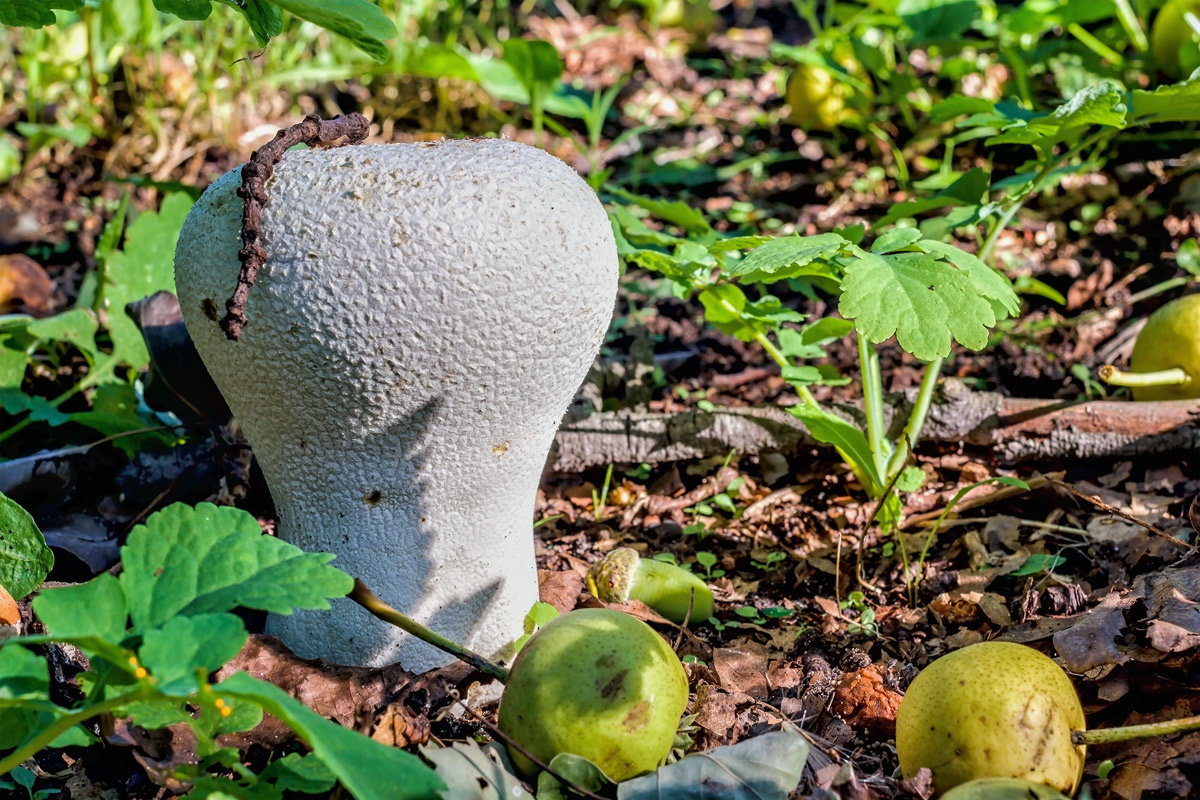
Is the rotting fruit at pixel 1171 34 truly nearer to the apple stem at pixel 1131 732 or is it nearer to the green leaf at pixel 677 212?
the green leaf at pixel 677 212

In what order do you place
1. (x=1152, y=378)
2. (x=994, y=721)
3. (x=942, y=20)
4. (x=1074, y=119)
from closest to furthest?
(x=994, y=721) < (x=1074, y=119) < (x=1152, y=378) < (x=942, y=20)

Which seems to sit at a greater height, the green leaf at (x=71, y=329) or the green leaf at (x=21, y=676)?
the green leaf at (x=21, y=676)

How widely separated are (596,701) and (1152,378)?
189cm

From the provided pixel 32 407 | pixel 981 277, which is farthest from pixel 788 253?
pixel 32 407

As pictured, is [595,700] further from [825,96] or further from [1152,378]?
[825,96]

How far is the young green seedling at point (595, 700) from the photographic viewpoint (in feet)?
4.92

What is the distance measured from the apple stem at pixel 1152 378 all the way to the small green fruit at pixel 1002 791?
55.1 inches

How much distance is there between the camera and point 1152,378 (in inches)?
102

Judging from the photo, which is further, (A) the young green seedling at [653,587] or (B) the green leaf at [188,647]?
(A) the young green seedling at [653,587]

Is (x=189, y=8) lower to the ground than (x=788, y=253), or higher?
higher

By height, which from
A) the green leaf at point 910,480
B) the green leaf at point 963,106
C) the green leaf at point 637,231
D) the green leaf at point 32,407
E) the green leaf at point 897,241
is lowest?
the green leaf at point 910,480

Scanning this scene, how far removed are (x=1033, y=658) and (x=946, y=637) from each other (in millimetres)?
526

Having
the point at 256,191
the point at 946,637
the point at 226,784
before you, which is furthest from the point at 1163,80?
the point at 226,784

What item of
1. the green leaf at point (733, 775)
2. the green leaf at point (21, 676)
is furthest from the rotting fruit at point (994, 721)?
the green leaf at point (21, 676)
